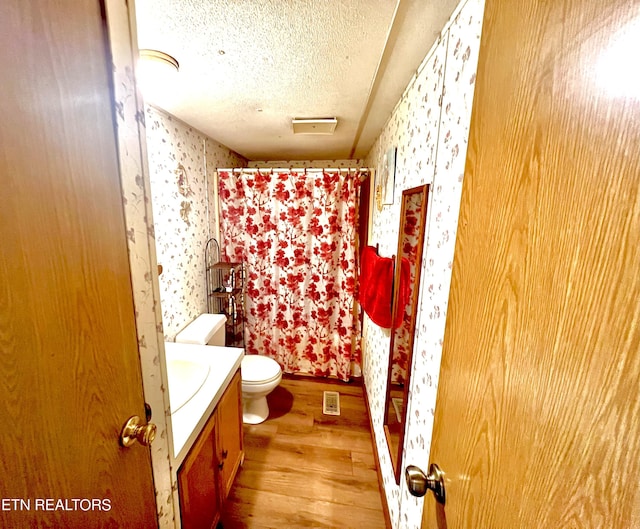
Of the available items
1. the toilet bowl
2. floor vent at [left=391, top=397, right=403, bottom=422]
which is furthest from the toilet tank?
floor vent at [left=391, top=397, right=403, bottom=422]

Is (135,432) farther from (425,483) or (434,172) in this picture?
(434,172)

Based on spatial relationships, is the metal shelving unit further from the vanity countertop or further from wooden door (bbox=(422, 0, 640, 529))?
wooden door (bbox=(422, 0, 640, 529))

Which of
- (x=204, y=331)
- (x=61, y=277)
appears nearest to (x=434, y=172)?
(x=61, y=277)

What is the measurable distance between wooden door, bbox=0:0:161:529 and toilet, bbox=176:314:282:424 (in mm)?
1267

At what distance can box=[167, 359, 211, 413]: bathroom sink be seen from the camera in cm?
113

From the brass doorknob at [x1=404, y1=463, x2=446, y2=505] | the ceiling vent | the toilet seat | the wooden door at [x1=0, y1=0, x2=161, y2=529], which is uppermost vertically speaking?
the ceiling vent

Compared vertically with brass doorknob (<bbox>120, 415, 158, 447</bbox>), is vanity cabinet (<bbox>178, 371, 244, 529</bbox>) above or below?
below

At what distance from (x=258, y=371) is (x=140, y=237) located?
1.61 metres

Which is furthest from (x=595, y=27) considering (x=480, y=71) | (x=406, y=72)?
(x=406, y=72)

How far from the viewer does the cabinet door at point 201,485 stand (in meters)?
0.95

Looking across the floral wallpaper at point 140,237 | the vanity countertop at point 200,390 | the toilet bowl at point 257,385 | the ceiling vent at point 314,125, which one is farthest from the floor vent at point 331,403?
the ceiling vent at point 314,125

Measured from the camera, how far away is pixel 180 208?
1.86 metres

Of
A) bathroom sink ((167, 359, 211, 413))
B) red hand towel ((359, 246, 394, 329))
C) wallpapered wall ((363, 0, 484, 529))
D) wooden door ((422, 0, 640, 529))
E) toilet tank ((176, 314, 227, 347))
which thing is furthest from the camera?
toilet tank ((176, 314, 227, 347))

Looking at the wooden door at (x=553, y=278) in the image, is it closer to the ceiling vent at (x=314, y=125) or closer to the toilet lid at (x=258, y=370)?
the ceiling vent at (x=314, y=125)
